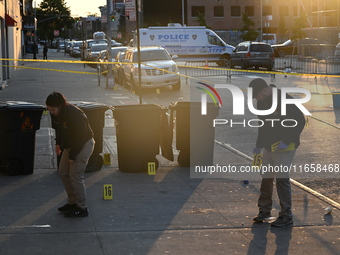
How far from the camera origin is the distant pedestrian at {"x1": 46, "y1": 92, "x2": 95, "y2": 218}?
858cm

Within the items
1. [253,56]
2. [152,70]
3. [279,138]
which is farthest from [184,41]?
[279,138]

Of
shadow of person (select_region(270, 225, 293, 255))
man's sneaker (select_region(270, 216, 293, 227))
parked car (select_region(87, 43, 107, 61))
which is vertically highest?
parked car (select_region(87, 43, 107, 61))

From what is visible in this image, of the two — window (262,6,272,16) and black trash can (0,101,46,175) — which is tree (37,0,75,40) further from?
black trash can (0,101,46,175)

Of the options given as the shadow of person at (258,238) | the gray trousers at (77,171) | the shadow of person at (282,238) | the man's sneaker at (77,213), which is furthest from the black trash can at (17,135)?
the shadow of person at (282,238)

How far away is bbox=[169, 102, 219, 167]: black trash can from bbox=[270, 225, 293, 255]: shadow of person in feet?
11.8

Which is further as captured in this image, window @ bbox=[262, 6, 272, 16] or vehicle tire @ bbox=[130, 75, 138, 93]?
window @ bbox=[262, 6, 272, 16]

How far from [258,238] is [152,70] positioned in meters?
19.9

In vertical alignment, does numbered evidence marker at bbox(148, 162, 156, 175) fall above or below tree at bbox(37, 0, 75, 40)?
below

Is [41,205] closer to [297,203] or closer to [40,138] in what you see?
[297,203]

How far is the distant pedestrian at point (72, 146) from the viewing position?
8.58m

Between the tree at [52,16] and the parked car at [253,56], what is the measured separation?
310ft

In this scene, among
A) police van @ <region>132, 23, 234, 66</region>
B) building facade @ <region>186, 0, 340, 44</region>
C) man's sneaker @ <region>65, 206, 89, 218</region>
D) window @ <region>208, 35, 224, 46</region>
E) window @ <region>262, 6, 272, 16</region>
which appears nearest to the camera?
man's sneaker @ <region>65, 206, 89, 218</region>

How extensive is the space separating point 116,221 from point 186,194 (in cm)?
173

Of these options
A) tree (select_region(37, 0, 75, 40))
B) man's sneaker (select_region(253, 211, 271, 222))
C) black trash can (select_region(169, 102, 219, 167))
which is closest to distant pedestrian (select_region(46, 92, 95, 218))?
man's sneaker (select_region(253, 211, 271, 222))
